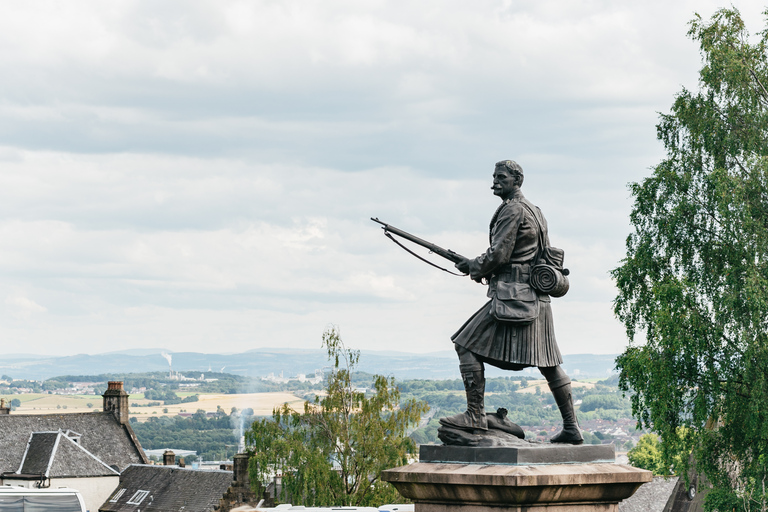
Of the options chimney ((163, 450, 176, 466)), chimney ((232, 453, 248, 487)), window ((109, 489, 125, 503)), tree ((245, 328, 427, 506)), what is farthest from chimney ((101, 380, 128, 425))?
tree ((245, 328, 427, 506))

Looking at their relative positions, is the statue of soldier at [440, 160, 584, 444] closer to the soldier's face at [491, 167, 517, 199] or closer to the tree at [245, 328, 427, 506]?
the soldier's face at [491, 167, 517, 199]

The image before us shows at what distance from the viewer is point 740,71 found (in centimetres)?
2703

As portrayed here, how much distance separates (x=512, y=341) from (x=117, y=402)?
74.4 metres

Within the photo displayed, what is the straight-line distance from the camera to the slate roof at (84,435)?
72.6 meters

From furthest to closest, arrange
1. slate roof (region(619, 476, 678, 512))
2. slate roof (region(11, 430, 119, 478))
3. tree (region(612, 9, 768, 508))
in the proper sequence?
slate roof (region(11, 430, 119, 478)) < slate roof (region(619, 476, 678, 512)) < tree (region(612, 9, 768, 508))

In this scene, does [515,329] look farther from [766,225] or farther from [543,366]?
[766,225]

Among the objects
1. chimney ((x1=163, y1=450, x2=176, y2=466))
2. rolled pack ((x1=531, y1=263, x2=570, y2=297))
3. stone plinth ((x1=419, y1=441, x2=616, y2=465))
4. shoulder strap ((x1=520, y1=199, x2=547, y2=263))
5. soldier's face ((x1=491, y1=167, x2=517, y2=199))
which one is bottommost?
chimney ((x1=163, y1=450, x2=176, y2=466))

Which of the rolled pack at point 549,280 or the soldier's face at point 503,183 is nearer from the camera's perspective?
the rolled pack at point 549,280

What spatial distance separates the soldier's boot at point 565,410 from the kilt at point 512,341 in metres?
0.21

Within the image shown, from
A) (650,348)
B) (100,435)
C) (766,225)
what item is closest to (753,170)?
(766,225)

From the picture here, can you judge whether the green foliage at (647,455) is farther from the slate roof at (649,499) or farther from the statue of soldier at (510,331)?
the statue of soldier at (510,331)

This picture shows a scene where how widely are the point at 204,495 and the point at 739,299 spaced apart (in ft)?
147

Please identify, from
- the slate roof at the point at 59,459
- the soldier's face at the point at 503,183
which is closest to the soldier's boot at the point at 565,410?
the soldier's face at the point at 503,183

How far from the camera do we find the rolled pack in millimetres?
10367
